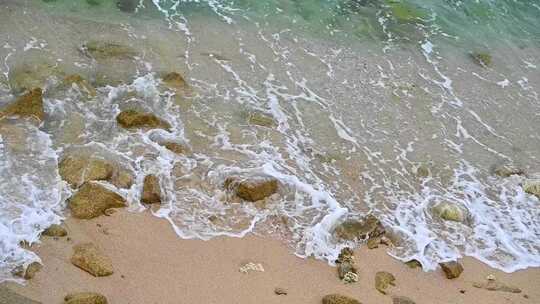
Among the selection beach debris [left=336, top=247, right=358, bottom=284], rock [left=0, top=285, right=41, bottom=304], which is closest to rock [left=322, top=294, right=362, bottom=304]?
beach debris [left=336, top=247, right=358, bottom=284]

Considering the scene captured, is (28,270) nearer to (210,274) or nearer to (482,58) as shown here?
(210,274)

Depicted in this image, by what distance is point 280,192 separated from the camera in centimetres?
867

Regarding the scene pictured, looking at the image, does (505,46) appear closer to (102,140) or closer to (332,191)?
(332,191)

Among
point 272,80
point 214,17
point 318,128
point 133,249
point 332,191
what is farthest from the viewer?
point 214,17

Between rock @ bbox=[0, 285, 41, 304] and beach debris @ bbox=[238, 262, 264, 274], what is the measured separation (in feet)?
7.87

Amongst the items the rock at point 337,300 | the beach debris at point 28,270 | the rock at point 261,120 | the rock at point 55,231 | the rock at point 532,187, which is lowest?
the beach debris at point 28,270

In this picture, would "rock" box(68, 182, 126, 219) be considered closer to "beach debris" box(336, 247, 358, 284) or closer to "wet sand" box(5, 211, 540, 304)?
"wet sand" box(5, 211, 540, 304)

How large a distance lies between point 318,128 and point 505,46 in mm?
7768

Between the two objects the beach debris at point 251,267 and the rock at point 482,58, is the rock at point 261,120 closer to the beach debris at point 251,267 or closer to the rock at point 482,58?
the beach debris at point 251,267

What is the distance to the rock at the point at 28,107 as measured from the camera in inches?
358

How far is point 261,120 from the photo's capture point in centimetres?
1035

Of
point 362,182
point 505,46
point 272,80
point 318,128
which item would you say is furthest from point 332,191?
point 505,46

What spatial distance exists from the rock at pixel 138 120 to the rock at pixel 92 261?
290 cm

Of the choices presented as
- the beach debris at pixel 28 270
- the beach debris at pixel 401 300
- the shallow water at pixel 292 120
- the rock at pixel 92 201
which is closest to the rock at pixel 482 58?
the shallow water at pixel 292 120
